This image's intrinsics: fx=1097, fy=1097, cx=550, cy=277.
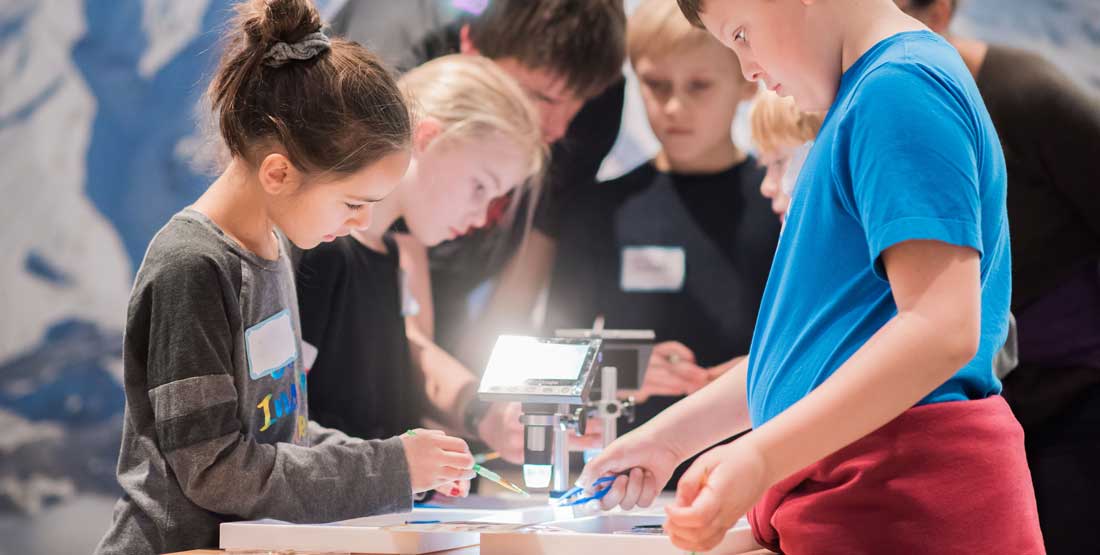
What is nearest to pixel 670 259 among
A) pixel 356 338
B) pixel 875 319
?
pixel 356 338

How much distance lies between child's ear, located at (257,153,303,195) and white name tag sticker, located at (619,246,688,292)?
1.55 meters

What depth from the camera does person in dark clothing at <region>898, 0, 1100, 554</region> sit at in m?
2.56

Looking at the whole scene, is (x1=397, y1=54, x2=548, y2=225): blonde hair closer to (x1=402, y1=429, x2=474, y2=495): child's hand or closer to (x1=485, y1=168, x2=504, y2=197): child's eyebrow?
(x1=485, y1=168, x2=504, y2=197): child's eyebrow

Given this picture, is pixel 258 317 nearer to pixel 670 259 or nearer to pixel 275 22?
pixel 275 22

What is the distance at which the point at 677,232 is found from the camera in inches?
114

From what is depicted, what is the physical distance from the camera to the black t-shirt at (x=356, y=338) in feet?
7.28

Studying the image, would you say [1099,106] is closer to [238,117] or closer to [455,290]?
[455,290]

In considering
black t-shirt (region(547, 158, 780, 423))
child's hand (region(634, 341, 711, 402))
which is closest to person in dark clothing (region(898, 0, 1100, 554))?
black t-shirt (region(547, 158, 780, 423))

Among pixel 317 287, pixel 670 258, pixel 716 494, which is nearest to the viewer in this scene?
pixel 716 494

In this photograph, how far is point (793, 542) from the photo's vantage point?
1031 mm

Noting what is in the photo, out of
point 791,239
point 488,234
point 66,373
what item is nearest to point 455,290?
point 488,234

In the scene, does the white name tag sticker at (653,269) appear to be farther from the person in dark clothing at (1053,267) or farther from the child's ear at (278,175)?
the child's ear at (278,175)

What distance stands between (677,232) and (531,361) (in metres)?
1.45

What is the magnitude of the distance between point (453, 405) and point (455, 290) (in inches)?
18.2
